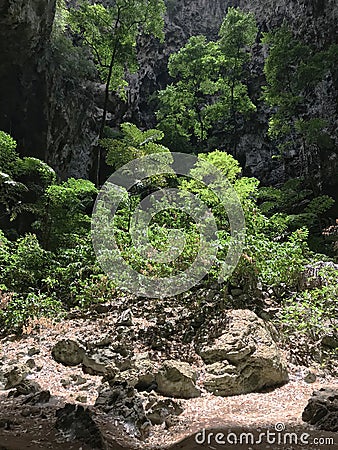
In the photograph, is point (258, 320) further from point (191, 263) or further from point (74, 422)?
point (74, 422)

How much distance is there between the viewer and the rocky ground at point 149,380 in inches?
112

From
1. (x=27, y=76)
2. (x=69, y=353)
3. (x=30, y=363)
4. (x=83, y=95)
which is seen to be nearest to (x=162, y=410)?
(x=69, y=353)

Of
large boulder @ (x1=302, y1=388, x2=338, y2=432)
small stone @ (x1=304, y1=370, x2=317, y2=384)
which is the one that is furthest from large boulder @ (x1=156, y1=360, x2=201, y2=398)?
small stone @ (x1=304, y1=370, x2=317, y2=384)

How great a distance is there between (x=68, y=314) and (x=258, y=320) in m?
2.99

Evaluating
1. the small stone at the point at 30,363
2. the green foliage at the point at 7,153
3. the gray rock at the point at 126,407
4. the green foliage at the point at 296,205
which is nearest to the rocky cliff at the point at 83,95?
the green foliage at the point at 296,205

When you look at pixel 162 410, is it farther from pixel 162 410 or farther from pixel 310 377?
pixel 310 377

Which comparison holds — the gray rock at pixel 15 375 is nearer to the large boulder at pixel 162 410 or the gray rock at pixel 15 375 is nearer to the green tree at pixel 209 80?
the large boulder at pixel 162 410

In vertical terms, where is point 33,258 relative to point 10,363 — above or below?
above

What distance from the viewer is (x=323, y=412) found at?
121 inches

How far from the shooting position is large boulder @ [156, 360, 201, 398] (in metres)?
3.98

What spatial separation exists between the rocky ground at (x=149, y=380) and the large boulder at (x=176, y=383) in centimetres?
1

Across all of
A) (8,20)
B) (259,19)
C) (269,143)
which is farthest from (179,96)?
(8,20)

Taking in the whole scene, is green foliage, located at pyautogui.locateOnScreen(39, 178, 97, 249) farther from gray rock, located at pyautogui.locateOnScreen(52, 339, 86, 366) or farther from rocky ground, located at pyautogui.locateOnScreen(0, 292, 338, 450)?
gray rock, located at pyautogui.locateOnScreen(52, 339, 86, 366)

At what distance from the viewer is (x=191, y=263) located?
236 inches
